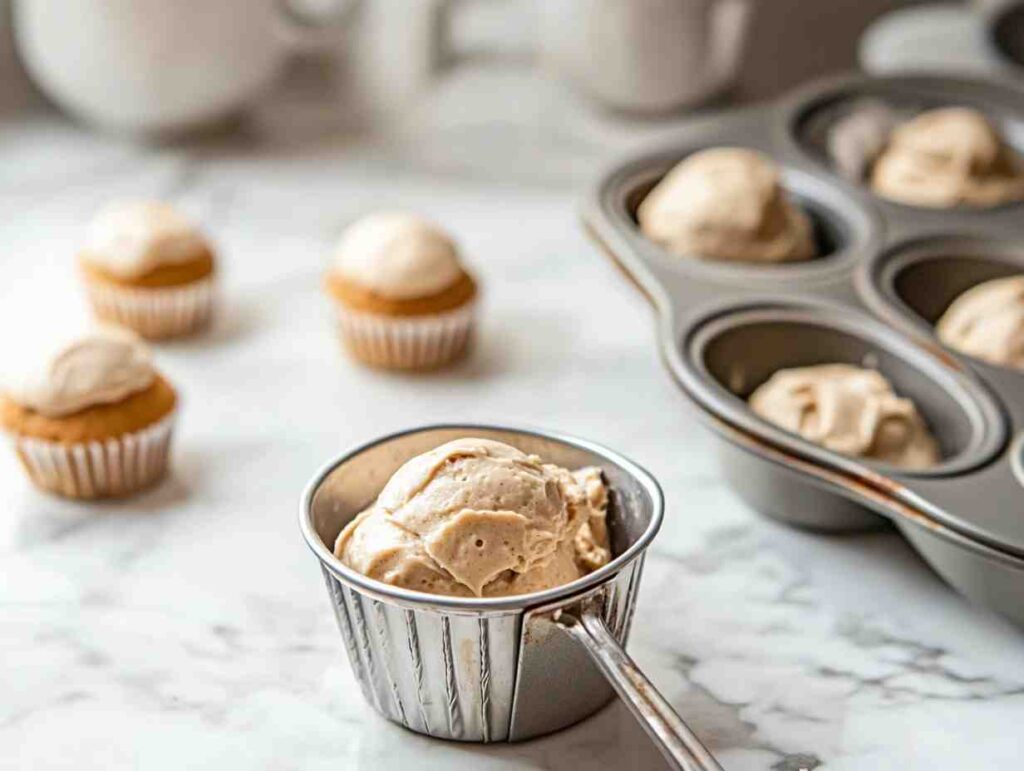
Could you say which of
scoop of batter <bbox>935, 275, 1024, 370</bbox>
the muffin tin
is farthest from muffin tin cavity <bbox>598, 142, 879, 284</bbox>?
scoop of batter <bbox>935, 275, 1024, 370</bbox>

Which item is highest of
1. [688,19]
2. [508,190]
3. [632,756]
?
[688,19]

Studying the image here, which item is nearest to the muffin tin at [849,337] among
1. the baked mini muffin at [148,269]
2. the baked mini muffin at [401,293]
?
the baked mini muffin at [401,293]

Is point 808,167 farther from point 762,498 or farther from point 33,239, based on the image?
point 33,239

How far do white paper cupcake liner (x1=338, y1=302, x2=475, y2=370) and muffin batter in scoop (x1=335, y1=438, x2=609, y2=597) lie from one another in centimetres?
44

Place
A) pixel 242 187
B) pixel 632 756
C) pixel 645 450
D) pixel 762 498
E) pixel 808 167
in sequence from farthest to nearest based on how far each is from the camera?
1. pixel 242 187
2. pixel 808 167
3. pixel 645 450
4. pixel 762 498
5. pixel 632 756

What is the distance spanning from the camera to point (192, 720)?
103cm

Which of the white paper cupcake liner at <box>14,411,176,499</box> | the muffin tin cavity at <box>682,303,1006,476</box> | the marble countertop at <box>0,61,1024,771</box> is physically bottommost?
the marble countertop at <box>0,61,1024,771</box>

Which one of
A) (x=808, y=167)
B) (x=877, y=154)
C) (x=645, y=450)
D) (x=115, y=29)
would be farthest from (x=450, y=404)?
(x=115, y=29)

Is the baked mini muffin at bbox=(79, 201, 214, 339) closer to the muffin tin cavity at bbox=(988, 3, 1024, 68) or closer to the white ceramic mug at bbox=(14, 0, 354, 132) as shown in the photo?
the white ceramic mug at bbox=(14, 0, 354, 132)

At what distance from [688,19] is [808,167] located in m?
0.31

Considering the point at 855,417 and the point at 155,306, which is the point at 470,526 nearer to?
the point at 855,417

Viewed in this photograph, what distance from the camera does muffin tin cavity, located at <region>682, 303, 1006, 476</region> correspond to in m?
1.17

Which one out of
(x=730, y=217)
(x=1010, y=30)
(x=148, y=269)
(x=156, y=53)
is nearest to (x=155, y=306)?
(x=148, y=269)

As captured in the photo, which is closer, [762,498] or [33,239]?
[762,498]
